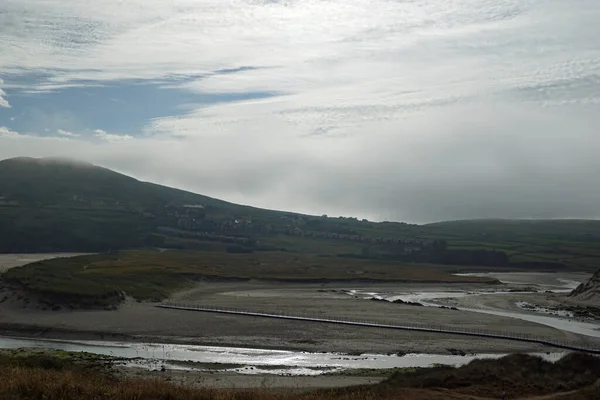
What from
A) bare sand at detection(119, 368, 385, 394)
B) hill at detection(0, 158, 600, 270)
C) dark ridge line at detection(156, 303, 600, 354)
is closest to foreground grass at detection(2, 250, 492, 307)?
dark ridge line at detection(156, 303, 600, 354)

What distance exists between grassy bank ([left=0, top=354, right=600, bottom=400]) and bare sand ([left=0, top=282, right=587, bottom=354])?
1238cm

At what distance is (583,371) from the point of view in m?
27.5

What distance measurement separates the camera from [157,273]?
268ft

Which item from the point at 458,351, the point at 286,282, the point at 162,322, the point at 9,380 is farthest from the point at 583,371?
the point at 286,282

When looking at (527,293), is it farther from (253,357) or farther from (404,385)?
(404,385)

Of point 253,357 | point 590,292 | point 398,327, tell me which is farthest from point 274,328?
point 590,292

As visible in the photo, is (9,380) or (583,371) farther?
(583,371)

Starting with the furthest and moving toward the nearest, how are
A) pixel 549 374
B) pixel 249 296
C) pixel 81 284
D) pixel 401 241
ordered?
1. pixel 401 241
2. pixel 249 296
3. pixel 81 284
4. pixel 549 374

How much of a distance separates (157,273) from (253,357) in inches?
1890

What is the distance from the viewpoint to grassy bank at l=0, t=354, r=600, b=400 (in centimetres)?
1636

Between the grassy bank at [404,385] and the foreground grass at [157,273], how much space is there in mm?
28076

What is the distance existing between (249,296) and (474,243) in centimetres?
13366

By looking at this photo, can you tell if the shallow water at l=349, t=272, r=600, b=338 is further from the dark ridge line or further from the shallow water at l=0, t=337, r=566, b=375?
the shallow water at l=0, t=337, r=566, b=375

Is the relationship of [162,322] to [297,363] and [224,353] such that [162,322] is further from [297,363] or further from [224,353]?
[297,363]
